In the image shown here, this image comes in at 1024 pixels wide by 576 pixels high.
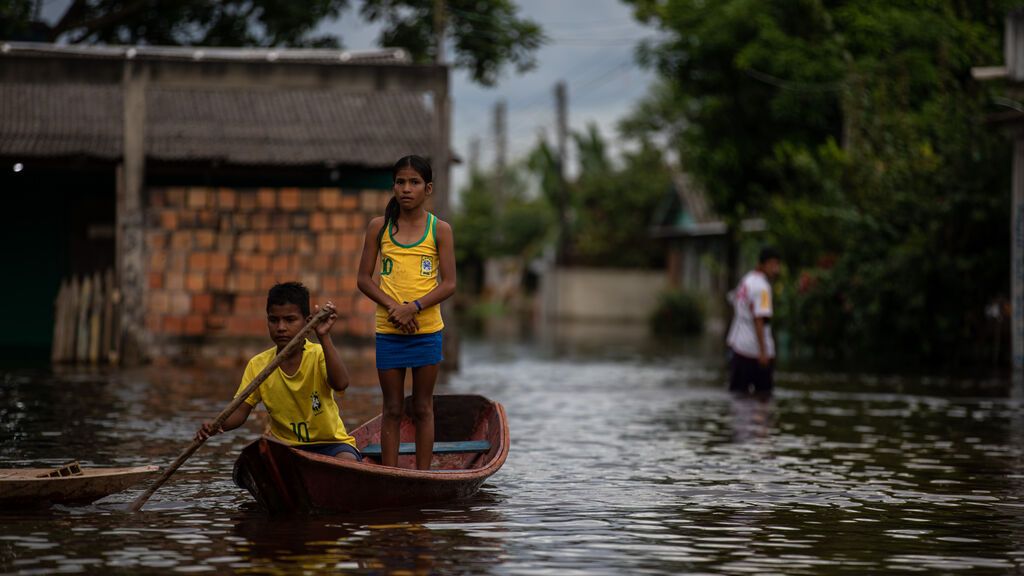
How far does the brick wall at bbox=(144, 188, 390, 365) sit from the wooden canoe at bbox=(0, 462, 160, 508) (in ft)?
44.7

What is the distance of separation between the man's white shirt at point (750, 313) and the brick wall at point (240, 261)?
7.24 metres

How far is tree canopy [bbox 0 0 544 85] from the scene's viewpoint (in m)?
34.8

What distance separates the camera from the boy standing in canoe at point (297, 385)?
26.3 feet

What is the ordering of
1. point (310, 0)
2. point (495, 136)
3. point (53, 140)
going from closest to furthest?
point (53, 140) < point (310, 0) < point (495, 136)

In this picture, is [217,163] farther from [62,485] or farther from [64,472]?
[62,485]

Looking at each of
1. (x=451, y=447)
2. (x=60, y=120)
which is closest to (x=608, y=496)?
(x=451, y=447)

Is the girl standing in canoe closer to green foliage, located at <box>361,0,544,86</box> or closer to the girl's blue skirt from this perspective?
the girl's blue skirt

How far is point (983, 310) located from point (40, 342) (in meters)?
15.5

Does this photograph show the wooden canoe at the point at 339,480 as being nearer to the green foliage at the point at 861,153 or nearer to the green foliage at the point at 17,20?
the green foliage at the point at 861,153

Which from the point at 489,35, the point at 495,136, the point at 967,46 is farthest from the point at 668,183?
the point at 967,46

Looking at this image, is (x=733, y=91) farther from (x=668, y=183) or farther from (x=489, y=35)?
(x=668, y=183)

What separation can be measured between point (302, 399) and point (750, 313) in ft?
27.9

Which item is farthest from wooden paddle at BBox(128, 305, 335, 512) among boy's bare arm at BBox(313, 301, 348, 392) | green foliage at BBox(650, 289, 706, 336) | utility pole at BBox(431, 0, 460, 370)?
green foliage at BBox(650, 289, 706, 336)

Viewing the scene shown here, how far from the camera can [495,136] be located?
244ft
